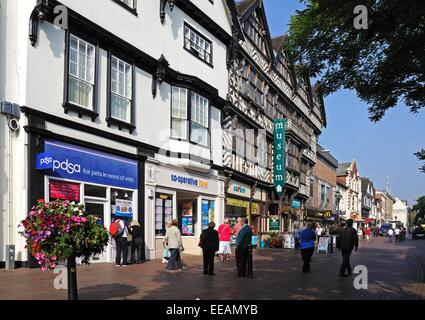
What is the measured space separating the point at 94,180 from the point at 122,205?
1.86m

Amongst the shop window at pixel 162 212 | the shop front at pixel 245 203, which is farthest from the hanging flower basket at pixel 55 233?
the shop front at pixel 245 203

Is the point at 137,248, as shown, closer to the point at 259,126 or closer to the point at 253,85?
the point at 259,126

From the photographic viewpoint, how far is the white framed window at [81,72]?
1538 cm

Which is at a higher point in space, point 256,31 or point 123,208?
point 256,31

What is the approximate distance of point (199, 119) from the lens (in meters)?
22.6

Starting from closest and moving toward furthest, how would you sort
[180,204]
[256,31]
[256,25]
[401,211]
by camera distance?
[180,204], [256,31], [256,25], [401,211]

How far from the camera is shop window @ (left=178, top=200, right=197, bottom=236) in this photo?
22.9 m

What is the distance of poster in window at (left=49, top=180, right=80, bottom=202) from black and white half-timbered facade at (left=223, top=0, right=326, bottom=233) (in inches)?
445

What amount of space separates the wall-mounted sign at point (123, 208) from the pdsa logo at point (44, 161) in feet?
12.6

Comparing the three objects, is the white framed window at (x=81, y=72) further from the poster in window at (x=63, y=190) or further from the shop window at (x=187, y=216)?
the shop window at (x=187, y=216)

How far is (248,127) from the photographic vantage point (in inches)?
1174

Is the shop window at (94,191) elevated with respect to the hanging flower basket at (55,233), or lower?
elevated

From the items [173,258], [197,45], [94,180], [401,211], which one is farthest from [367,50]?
[401,211]
